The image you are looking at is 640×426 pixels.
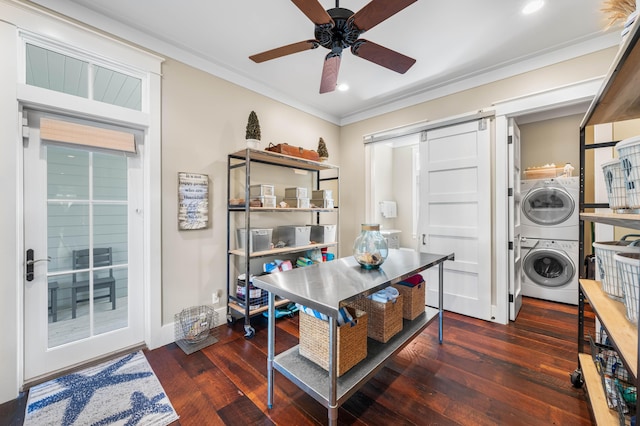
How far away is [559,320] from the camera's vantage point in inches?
115

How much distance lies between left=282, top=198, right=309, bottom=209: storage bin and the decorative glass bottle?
1400mm

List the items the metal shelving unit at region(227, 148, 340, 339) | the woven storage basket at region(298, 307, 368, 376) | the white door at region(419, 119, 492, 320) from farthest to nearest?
the white door at region(419, 119, 492, 320), the metal shelving unit at region(227, 148, 340, 339), the woven storage basket at region(298, 307, 368, 376)

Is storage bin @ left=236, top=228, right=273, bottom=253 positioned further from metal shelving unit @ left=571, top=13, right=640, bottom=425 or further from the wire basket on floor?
metal shelving unit @ left=571, top=13, right=640, bottom=425

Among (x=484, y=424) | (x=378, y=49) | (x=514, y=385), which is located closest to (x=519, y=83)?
(x=378, y=49)

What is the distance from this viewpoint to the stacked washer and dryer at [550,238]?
10.9ft

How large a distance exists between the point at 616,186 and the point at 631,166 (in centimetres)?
21

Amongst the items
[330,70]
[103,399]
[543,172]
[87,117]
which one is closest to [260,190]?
[330,70]

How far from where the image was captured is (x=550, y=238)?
3457 mm

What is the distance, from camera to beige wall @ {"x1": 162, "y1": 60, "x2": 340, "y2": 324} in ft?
8.04

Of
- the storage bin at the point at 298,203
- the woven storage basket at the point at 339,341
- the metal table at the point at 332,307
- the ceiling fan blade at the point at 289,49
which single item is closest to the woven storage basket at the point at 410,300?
the metal table at the point at 332,307

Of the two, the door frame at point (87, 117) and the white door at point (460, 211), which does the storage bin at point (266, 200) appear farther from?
the white door at point (460, 211)

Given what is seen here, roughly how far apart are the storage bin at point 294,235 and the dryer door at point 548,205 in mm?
3048

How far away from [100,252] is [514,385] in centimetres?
338

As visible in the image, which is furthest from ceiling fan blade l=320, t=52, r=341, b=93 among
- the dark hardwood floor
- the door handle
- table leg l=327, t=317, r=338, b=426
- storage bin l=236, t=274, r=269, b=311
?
the door handle
